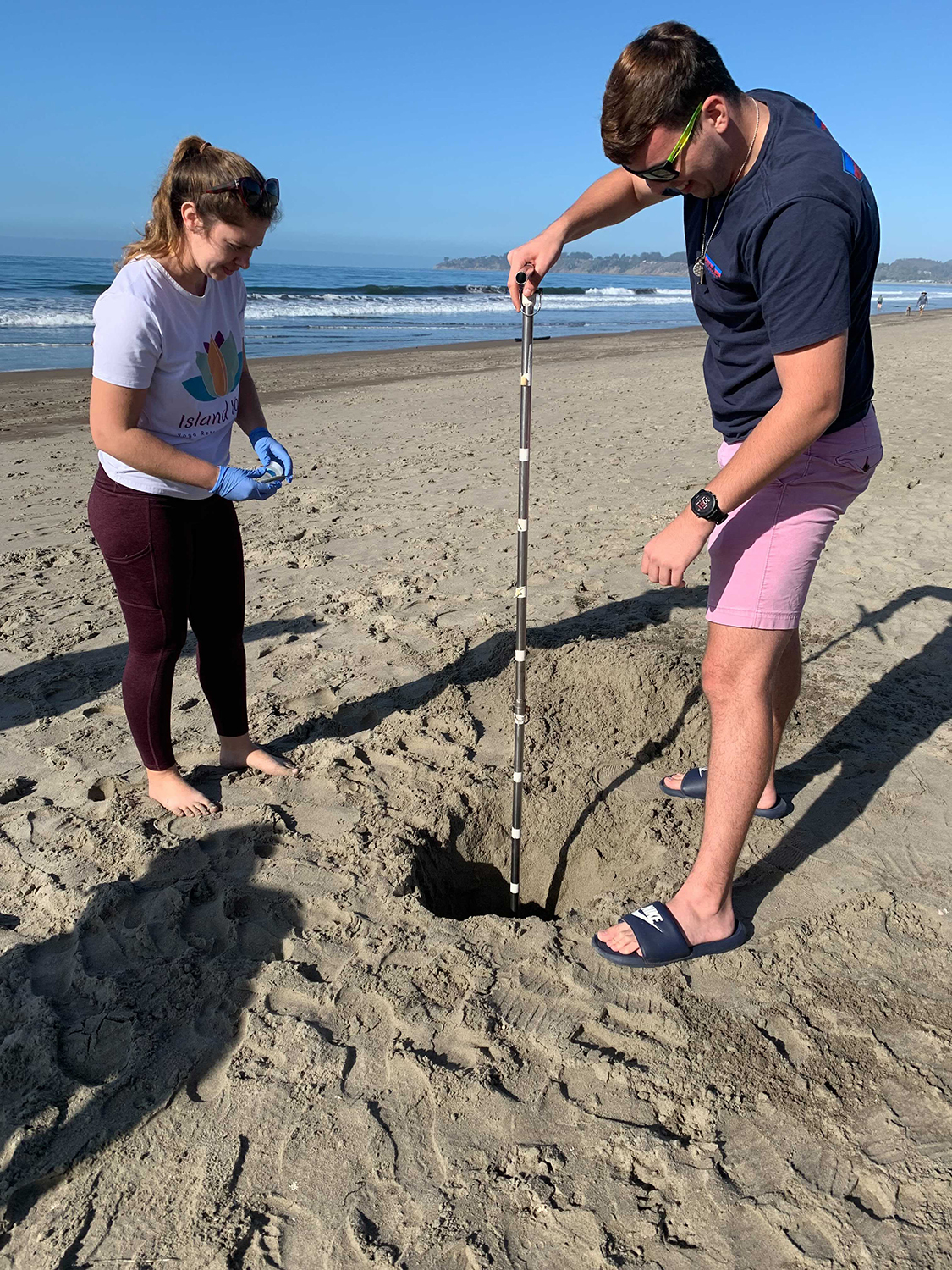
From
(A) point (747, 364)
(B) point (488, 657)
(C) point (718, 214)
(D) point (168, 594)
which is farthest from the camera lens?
(B) point (488, 657)

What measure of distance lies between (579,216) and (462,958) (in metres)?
2.33

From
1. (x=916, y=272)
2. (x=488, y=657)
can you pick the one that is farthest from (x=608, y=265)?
(x=488, y=657)

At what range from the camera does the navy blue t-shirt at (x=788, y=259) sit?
74.0 inches

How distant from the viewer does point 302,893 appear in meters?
2.79

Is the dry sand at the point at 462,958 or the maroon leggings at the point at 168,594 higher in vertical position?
the maroon leggings at the point at 168,594

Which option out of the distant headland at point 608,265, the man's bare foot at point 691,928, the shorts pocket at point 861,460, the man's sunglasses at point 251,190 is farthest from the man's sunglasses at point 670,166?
the distant headland at point 608,265

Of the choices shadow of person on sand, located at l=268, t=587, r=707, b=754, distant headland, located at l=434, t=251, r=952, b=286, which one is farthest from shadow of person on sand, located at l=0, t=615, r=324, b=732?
distant headland, located at l=434, t=251, r=952, b=286

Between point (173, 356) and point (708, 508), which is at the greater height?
point (173, 356)

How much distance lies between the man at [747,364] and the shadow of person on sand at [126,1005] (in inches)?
42.2

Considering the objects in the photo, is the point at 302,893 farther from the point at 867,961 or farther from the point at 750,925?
the point at 867,961

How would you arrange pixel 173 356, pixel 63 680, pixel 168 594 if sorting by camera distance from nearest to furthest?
pixel 173 356 → pixel 168 594 → pixel 63 680

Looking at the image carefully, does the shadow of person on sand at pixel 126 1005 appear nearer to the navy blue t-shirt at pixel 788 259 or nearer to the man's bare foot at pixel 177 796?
the man's bare foot at pixel 177 796

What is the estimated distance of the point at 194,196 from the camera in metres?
2.49

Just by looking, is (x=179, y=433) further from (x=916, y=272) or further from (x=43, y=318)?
(x=916, y=272)
